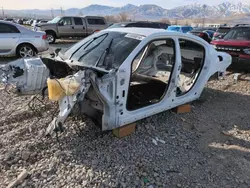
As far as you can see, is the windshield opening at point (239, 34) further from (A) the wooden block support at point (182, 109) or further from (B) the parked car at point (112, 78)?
(A) the wooden block support at point (182, 109)

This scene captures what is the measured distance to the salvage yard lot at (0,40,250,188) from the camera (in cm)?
277

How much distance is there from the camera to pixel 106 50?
357 cm

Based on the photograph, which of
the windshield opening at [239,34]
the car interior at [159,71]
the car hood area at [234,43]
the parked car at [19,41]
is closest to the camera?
the car interior at [159,71]

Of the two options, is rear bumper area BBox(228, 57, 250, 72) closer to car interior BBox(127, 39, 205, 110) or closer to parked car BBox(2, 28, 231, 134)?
parked car BBox(2, 28, 231, 134)

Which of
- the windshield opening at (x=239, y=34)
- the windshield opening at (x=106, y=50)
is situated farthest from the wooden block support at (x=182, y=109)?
the windshield opening at (x=239, y=34)

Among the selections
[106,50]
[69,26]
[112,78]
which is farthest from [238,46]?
[69,26]

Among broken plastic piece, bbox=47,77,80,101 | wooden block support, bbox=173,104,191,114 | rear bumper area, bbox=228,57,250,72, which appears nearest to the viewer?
broken plastic piece, bbox=47,77,80,101

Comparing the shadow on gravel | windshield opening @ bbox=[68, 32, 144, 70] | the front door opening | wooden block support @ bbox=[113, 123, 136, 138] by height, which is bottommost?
the shadow on gravel

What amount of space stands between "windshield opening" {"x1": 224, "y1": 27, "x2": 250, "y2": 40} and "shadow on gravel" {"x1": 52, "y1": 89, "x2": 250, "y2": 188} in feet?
14.0

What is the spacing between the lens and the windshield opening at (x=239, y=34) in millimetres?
7686

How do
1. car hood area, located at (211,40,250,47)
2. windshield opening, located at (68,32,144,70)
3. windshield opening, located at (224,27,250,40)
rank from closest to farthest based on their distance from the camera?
windshield opening, located at (68,32,144,70) < car hood area, located at (211,40,250,47) < windshield opening, located at (224,27,250,40)

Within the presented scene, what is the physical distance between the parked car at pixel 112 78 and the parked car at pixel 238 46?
9.05ft

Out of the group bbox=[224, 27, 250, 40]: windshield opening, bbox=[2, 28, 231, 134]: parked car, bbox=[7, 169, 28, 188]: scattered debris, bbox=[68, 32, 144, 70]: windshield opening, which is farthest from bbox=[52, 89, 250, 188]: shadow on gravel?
bbox=[224, 27, 250, 40]: windshield opening

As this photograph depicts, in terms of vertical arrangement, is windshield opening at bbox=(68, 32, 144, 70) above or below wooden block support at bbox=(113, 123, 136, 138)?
above
